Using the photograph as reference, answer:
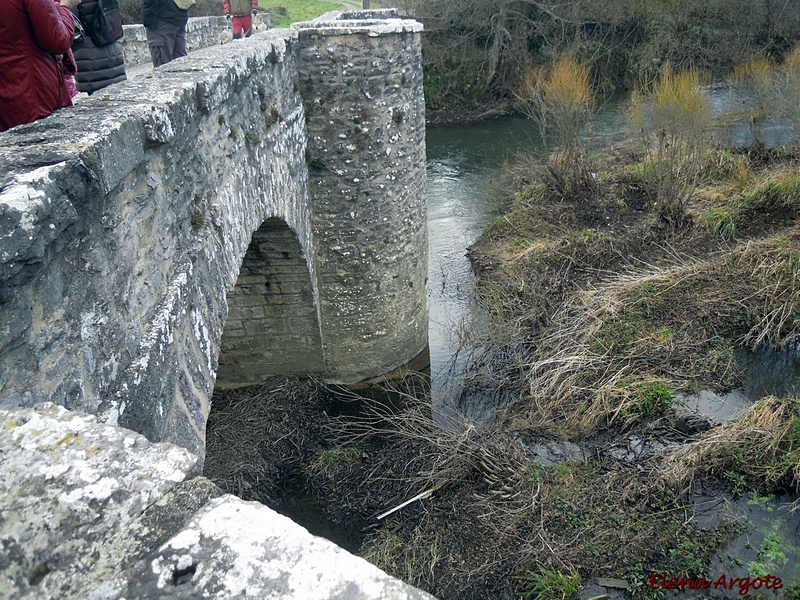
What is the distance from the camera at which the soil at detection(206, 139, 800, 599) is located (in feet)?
17.7

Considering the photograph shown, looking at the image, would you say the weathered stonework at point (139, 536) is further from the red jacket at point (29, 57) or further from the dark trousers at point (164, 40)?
the dark trousers at point (164, 40)

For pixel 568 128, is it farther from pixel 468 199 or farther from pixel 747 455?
pixel 747 455

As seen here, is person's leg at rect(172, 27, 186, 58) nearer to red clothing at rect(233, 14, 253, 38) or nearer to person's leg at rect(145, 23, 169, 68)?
person's leg at rect(145, 23, 169, 68)

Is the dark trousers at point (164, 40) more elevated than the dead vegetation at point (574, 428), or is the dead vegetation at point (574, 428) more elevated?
the dark trousers at point (164, 40)

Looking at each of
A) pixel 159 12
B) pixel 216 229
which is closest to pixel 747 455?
pixel 216 229

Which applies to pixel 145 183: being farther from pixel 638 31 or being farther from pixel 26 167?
pixel 638 31

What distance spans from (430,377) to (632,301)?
9.38 feet

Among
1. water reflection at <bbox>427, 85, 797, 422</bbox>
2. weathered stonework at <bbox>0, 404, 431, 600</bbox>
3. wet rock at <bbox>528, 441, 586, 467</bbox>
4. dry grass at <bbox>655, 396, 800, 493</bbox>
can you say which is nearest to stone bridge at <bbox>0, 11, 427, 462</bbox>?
weathered stonework at <bbox>0, 404, 431, 600</bbox>

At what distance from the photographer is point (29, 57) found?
324cm

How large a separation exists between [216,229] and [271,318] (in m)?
3.54

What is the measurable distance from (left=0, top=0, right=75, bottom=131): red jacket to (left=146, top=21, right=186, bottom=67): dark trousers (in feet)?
10.3

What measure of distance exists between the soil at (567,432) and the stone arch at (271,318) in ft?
0.73

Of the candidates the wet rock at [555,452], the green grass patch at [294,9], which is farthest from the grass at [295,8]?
the wet rock at [555,452]

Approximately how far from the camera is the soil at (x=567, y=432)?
17.7 feet
